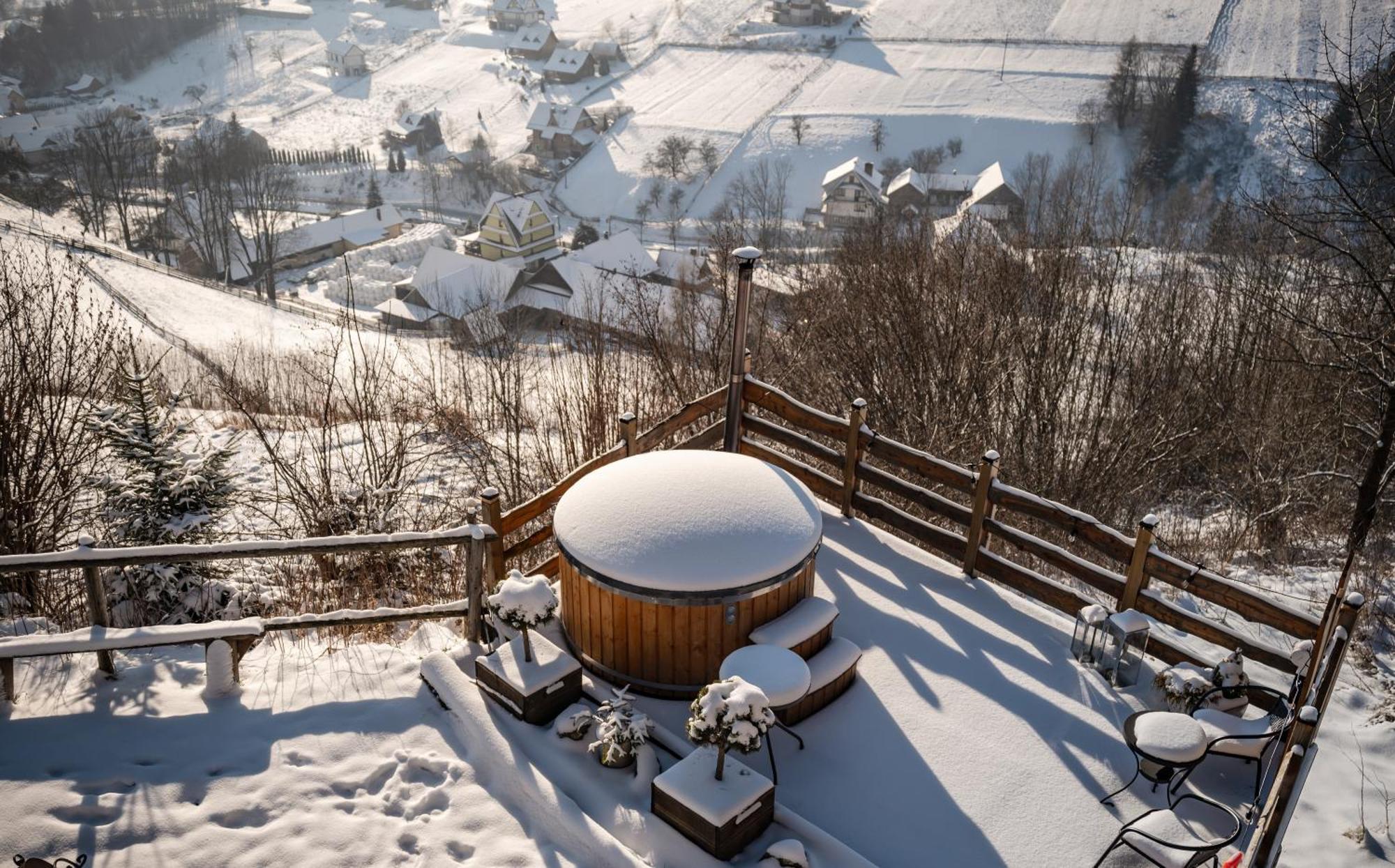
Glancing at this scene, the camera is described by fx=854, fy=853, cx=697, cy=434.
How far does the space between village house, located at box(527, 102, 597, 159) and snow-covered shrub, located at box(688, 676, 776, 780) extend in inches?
2790

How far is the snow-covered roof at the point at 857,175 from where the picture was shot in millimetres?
53500

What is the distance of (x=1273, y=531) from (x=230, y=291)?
4323 cm

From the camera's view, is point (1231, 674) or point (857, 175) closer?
point (1231, 674)

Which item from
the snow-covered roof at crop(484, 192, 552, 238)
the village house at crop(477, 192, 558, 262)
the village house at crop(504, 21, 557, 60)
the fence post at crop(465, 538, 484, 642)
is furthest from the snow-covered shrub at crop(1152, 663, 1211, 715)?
the village house at crop(504, 21, 557, 60)

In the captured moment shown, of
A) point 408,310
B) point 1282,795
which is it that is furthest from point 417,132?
point 1282,795

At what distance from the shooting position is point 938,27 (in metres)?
78.8

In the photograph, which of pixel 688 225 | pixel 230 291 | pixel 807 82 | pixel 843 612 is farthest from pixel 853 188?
pixel 843 612

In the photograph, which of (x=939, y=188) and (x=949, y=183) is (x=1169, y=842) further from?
(x=949, y=183)

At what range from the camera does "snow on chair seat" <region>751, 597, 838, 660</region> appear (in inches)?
254

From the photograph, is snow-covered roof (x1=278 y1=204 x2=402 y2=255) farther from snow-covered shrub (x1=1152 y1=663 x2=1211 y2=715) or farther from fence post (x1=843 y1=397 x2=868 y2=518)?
snow-covered shrub (x1=1152 y1=663 x2=1211 y2=715)

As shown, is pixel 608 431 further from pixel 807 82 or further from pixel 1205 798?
pixel 807 82

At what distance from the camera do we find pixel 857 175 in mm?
53469

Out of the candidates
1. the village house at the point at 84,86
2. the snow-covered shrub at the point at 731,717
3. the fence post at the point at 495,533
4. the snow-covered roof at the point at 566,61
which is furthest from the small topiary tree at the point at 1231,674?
the village house at the point at 84,86

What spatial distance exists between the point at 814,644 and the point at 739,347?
11.3 feet
